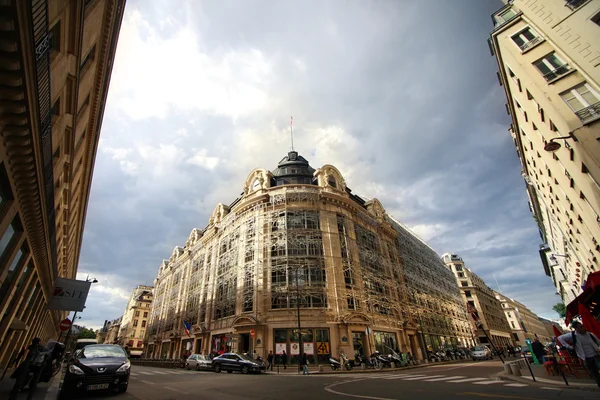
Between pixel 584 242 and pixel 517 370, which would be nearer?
pixel 517 370

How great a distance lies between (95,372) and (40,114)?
7780mm

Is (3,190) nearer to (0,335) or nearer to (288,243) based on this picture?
(0,335)

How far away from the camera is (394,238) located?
157ft

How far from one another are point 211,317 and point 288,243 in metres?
15.9

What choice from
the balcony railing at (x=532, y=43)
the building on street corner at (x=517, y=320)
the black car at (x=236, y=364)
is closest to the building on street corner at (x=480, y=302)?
the building on street corner at (x=517, y=320)

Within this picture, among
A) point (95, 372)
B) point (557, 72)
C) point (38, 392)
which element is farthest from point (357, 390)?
point (557, 72)

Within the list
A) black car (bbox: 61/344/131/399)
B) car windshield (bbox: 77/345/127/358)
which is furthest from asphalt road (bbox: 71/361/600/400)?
car windshield (bbox: 77/345/127/358)

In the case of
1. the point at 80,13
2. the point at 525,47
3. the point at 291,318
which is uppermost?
the point at 525,47

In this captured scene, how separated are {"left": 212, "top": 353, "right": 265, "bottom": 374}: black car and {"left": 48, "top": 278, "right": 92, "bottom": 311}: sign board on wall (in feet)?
43.5

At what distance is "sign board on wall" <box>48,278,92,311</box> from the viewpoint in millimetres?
11344

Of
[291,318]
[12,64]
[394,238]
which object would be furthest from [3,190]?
[394,238]

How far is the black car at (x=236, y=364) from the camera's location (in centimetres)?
2069

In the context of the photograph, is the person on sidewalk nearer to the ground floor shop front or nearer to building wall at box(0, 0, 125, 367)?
building wall at box(0, 0, 125, 367)

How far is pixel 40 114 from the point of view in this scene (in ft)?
22.3
